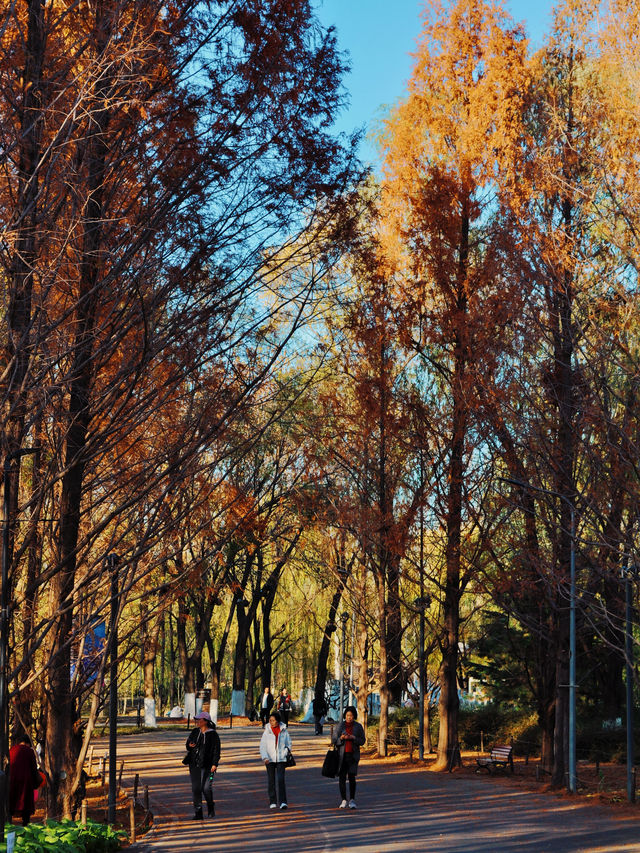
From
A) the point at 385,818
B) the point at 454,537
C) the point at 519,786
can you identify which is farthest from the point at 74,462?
the point at 454,537

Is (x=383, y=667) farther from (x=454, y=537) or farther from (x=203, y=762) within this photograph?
(x=203, y=762)

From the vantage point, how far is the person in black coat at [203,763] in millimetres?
17359

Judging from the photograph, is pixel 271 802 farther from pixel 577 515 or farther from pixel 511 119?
pixel 511 119

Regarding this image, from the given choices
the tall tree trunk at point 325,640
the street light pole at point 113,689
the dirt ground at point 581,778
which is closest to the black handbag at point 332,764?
the street light pole at point 113,689

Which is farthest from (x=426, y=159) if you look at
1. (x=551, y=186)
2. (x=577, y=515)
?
(x=577, y=515)

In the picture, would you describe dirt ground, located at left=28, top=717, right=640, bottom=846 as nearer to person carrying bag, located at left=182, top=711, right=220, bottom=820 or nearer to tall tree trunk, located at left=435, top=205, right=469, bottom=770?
person carrying bag, located at left=182, top=711, right=220, bottom=820

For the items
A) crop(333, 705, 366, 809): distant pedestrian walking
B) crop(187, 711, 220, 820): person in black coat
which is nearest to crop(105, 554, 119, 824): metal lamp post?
crop(187, 711, 220, 820): person in black coat

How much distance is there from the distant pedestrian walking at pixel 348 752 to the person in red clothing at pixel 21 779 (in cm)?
543

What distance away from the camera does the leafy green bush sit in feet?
35.9

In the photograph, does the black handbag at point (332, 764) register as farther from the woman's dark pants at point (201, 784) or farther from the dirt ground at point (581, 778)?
the dirt ground at point (581, 778)

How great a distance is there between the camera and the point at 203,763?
57.4 ft

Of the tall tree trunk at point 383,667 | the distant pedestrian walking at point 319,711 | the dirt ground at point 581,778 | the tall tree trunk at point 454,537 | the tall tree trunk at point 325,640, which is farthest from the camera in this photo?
the tall tree trunk at point 325,640

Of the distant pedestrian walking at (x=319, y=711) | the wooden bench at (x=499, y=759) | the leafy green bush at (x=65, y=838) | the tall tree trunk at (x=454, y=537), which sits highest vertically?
the tall tree trunk at (x=454, y=537)

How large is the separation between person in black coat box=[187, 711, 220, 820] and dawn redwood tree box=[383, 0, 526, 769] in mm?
8961
